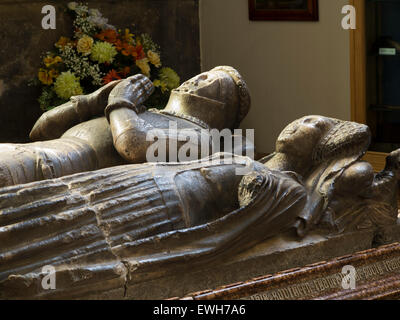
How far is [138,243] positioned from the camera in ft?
10.0

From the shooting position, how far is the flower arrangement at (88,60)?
6.14 metres

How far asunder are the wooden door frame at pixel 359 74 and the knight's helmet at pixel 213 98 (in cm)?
231

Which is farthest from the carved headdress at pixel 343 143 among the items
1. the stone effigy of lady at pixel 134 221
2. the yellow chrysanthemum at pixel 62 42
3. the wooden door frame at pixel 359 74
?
the yellow chrysanthemum at pixel 62 42

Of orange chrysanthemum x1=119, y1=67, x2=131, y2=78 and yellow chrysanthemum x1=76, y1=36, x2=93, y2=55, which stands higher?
yellow chrysanthemum x1=76, y1=36, x2=93, y2=55

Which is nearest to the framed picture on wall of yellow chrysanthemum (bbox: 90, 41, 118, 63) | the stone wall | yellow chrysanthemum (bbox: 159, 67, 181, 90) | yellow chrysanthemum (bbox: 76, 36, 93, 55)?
the stone wall

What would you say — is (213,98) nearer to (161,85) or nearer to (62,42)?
(161,85)

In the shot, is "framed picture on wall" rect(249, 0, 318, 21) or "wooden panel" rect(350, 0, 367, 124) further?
"framed picture on wall" rect(249, 0, 318, 21)

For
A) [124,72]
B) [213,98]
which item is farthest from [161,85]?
[213,98]

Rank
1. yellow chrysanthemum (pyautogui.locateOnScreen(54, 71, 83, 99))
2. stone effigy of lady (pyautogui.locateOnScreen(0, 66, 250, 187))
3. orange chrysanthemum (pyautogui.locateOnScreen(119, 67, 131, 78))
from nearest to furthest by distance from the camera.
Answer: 1. stone effigy of lady (pyautogui.locateOnScreen(0, 66, 250, 187))
2. yellow chrysanthemum (pyautogui.locateOnScreen(54, 71, 83, 99))
3. orange chrysanthemum (pyautogui.locateOnScreen(119, 67, 131, 78))

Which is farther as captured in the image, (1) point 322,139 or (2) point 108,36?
(2) point 108,36

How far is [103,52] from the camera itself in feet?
20.1

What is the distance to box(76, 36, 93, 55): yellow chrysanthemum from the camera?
615 centimetres

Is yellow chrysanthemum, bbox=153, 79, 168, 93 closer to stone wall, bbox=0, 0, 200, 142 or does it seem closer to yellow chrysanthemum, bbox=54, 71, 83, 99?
stone wall, bbox=0, 0, 200, 142

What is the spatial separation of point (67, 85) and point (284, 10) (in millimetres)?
2269
